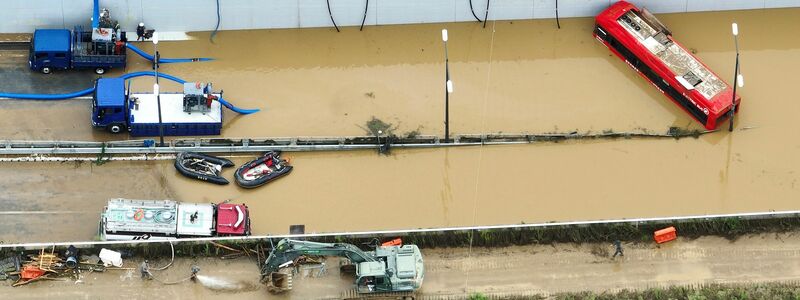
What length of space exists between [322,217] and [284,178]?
252cm

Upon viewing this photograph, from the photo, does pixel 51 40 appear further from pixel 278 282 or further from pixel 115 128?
pixel 278 282

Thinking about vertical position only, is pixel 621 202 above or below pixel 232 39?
below

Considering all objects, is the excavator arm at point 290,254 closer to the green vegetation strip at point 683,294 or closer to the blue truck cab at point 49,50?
the green vegetation strip at point 683,294

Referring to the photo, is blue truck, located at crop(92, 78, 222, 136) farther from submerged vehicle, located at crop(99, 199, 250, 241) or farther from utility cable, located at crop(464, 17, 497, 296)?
utility cable, located at crop(464, 17, 497, 296)

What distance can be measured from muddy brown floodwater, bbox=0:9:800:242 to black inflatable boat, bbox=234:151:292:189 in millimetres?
385

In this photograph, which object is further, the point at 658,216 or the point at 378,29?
the point at 378,29

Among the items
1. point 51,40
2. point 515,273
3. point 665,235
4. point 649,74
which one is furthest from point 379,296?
point 51,40

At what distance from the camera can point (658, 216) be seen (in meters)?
68.4

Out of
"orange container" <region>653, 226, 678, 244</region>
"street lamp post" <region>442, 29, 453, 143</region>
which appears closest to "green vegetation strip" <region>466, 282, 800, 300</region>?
"orange container" <region>653, 226, 678, 244</region>

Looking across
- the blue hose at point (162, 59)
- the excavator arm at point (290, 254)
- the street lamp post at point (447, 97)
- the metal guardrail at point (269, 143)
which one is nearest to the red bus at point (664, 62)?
the metal guardrail at point (269, 143)

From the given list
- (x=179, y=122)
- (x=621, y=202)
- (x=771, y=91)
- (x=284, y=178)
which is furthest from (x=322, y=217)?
(x=771, y=91)

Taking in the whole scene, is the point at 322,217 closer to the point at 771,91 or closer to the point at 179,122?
the point at 179,122

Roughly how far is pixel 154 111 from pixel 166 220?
6.19 metres

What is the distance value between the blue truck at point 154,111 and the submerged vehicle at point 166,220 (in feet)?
15.4
